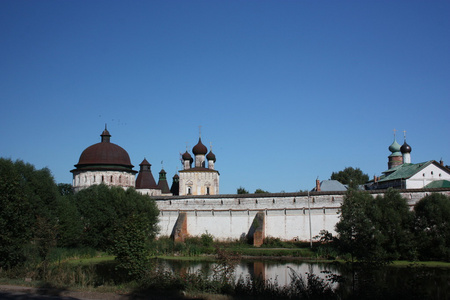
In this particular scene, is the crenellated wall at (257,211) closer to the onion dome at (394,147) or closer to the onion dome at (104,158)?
the onion dome at (104,158)

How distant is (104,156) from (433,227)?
24.8 m

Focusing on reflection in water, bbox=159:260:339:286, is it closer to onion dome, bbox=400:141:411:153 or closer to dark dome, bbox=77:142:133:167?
dark dome, bbox=77:142:133:167

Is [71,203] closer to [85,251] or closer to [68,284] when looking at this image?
[85,251]

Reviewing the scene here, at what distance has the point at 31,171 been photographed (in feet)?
66.7

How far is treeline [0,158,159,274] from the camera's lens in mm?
13320

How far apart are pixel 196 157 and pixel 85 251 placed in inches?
880

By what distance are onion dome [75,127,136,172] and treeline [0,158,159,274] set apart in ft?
23.4

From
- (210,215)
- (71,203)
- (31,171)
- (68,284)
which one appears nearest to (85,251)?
(71,203)

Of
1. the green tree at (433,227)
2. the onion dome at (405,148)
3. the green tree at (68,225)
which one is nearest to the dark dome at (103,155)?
the green tree at (68,225)

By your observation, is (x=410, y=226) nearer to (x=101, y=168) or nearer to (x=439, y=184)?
(x=439, y=184)

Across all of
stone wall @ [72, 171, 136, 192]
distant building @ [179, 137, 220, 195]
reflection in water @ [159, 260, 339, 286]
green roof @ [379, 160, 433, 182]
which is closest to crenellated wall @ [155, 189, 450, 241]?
reflection in water @ [159, 260, 339, 286]

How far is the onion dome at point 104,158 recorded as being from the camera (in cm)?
3616

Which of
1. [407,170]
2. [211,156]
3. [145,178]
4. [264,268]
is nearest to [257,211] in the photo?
[264,268]

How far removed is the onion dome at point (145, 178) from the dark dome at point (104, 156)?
8.40 m
